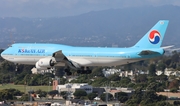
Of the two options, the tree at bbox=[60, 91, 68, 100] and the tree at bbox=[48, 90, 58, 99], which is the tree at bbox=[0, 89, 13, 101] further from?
the tree at bbox=[60, 91, 68, 100]

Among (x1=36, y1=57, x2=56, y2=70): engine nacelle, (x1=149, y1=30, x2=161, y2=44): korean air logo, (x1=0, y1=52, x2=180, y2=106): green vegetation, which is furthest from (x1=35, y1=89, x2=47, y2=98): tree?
(x1=149, y1=30, x2=161, y2=44): korean air logo

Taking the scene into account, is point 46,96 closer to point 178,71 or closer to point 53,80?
point 53,80

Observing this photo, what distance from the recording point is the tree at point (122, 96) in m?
123

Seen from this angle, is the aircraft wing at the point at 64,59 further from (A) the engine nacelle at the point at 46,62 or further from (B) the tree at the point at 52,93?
(B) the tree at the point at 52,93

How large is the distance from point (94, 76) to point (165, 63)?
39.3 metres

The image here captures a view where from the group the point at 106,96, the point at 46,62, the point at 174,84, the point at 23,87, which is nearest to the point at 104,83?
the point at 174,84

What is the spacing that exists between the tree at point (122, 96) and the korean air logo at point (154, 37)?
45.6m

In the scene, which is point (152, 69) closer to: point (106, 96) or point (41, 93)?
point (106, 96)

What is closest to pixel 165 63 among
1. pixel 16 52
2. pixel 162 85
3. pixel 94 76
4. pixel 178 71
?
pixel 178 71

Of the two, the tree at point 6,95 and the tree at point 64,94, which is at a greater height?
the tree at point 64,94

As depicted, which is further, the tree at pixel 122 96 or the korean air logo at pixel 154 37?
the tree at pixel 122 96

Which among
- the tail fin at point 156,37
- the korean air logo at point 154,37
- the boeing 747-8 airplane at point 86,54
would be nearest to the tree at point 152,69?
the boeing 747-8 airplane at point 86,54

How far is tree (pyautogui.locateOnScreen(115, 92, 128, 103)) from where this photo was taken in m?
123

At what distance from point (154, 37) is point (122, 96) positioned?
156 feet
